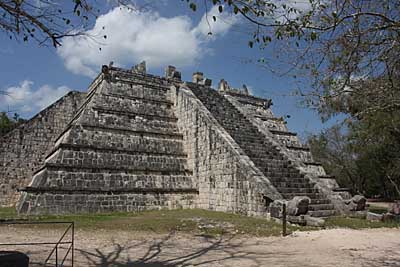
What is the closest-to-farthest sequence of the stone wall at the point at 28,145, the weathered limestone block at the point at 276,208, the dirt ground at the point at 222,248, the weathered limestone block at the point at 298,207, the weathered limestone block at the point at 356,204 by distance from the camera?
A: the dirt ground at the point at 222,248, the weathered limestone block at the point at 298,207, the weathered limestone block at the point at 276,208, the weathered limestone block at the point at 356,204, the stone wall at the point at 28,145

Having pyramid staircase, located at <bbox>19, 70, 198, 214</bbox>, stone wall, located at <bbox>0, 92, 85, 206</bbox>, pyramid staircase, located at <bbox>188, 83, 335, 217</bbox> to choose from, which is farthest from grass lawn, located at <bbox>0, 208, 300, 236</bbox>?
stone wall, located at <bbox>0, 92, 85, 206</bbox>

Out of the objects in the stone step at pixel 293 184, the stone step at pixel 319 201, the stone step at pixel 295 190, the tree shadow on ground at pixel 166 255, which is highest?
the stone step at pixel 293 184

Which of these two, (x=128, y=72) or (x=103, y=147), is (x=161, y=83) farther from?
(x=103, y=147)

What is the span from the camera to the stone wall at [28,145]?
15.0 m

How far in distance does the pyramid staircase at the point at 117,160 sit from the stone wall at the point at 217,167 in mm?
502

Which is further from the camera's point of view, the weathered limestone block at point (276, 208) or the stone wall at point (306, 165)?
the stone wall at point (306, 165)

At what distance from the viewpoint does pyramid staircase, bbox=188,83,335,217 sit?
12.0 m

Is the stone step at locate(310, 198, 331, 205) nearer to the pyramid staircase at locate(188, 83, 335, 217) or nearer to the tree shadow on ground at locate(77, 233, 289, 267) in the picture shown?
the pyramid staircase at locate(188, 83, 335, 217)

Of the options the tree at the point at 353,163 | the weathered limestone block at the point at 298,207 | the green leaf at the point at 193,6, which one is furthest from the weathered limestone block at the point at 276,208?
the tree at the point at 353,163

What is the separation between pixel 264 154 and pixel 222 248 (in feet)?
25.3

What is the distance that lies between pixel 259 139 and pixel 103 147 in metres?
6.77

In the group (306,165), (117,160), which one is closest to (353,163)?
(306,165)

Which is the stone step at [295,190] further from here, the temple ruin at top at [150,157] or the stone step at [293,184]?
the stone step at [293,184]

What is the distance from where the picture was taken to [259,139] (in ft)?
51.2
